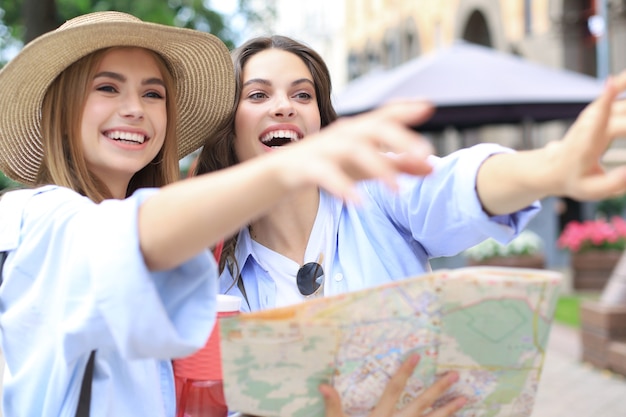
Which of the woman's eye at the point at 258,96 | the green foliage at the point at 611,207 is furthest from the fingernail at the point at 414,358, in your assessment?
the green foliage at the point at 611,207

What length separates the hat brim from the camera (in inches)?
77.0

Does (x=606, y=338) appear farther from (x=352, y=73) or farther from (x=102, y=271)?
(x=352, y=73)

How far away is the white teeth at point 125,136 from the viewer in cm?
201

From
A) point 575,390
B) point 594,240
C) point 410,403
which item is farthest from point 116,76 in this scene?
point 594,240

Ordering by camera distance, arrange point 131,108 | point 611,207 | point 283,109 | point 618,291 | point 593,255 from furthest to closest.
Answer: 1. point 611,207
2. point 593,255
3. point 618,291
4. point 283,109
5. point 131,108

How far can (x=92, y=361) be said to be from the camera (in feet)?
5.63

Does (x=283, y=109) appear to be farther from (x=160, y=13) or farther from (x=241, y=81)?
(x=160, y=13)

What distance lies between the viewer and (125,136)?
79.7 inches

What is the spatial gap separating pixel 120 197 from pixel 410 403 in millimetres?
955

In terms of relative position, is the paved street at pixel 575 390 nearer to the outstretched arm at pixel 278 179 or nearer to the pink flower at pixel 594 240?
the pink flower at pixel 594 240

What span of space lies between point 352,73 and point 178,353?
3720 cm

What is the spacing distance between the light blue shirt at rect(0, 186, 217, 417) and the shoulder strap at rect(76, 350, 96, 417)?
0.04 feet

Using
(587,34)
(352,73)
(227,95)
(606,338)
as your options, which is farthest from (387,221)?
(352,73)

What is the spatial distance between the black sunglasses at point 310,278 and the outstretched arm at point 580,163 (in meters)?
0.72
